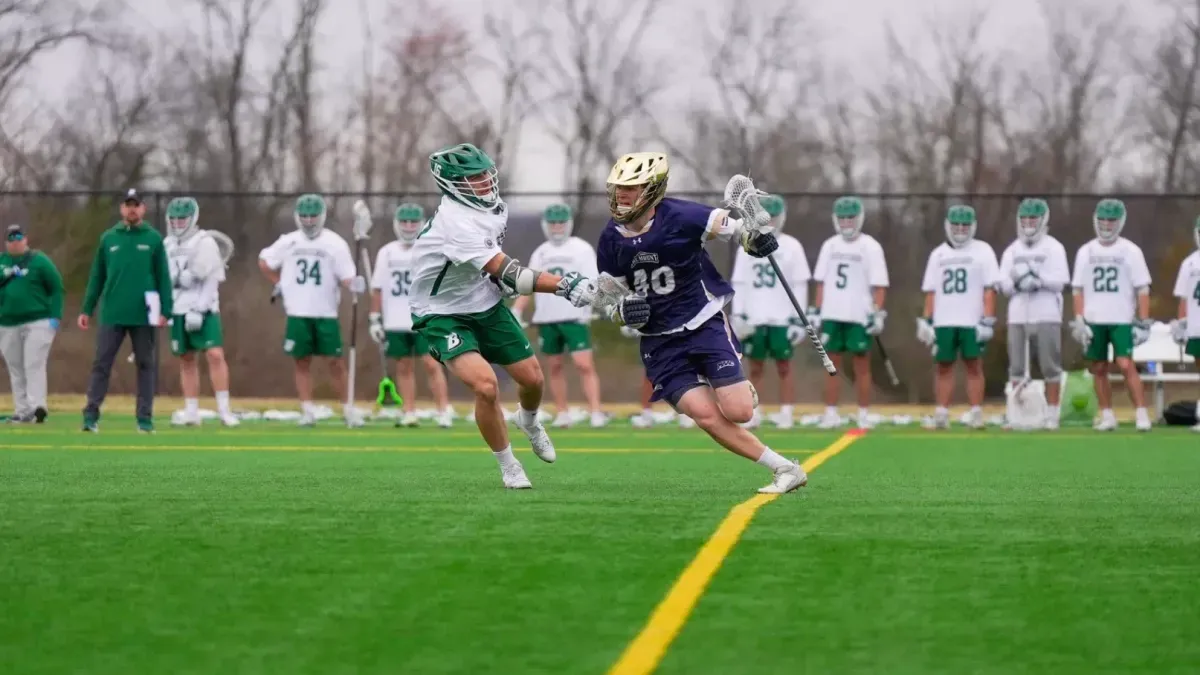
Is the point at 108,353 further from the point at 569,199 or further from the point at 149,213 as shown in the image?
the point at 569,199

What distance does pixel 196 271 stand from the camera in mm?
18531

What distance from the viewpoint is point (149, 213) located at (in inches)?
973

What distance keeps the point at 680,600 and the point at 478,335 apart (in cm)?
410

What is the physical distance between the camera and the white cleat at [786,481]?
8758 millimetres

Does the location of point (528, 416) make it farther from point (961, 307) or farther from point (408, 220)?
point (408, 220)

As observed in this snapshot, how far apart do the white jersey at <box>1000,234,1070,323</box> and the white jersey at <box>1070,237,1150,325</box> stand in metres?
0.30

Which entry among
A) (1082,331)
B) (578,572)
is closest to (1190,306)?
(1082,331)

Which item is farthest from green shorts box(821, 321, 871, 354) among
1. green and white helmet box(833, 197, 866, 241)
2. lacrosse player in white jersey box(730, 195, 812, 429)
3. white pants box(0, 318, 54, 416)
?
white pants box(0, 318, 54, 416)

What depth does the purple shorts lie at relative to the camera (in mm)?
8898

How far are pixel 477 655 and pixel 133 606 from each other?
1.33 m

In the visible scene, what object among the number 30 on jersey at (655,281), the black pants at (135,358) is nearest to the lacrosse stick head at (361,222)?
the black pants at (135,358)

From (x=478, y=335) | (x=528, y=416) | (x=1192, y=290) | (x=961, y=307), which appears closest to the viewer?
(x=478, y=335)

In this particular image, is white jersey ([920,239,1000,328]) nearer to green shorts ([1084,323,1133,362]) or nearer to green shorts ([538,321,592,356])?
green shorts ([1084,323,1133,362])

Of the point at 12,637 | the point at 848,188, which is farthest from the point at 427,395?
the point at 12,637
